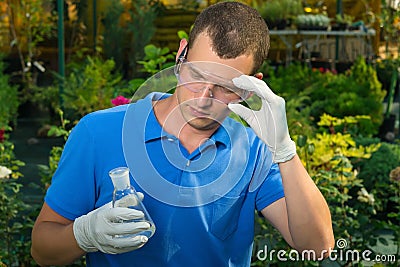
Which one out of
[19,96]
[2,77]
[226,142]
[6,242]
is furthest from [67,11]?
[226,142]

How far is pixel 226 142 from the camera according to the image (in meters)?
1.73

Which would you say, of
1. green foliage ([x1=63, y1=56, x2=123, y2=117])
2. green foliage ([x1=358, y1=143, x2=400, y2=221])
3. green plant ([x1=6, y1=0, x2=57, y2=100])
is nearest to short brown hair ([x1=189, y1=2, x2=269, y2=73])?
green foliage ([x1=358, y1=143, x2=400, y2=221])

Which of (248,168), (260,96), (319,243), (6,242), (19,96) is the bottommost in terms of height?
(19,96)

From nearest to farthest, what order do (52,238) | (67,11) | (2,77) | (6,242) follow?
1. (52,238)
2. (6,242)
3. (2,77)
4. (67,11)

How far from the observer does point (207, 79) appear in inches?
58.1

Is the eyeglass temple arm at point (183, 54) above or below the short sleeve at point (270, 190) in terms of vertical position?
above

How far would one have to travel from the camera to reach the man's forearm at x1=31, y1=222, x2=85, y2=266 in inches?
64.6

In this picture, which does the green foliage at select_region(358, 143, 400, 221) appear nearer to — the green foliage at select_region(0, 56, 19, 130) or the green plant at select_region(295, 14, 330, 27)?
the green foliage at select_region(0, 56, 19, 130)

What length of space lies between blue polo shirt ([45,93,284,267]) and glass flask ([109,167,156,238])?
0.06 m

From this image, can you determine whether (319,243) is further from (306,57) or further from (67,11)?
(306,57)

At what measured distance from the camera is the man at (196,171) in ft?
4.99

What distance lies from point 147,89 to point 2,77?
5.60m

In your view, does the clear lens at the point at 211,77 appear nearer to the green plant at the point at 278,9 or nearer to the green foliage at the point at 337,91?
the green foliage at the point at 337,91
